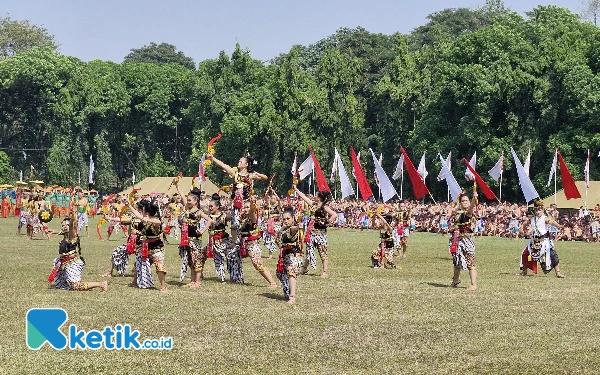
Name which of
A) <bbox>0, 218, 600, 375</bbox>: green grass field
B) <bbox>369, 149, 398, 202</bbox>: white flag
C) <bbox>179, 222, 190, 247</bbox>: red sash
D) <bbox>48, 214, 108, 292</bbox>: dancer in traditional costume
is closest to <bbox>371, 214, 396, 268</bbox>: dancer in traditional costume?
<bbox>0, 218, 600, 375</bbox>: green grass field

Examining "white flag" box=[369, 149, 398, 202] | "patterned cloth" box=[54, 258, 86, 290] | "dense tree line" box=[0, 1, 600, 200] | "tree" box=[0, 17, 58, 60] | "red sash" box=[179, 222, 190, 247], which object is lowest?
"patterned cloth" box=[54, 258, 86, 290]

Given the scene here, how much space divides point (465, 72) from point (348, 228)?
14.2 m

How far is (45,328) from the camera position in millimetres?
13977

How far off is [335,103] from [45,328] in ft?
199

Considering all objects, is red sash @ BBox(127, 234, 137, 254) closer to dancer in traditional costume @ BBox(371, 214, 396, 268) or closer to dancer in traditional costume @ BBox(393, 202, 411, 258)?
dancer in traditional costume @ BBox(371, 214, 396, 268)

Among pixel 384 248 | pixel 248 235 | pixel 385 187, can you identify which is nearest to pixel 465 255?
pixel 248 235

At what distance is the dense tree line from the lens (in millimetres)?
61062

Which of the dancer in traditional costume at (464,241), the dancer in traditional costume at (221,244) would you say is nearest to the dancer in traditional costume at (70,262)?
the dancer in traditional costume at (221,244)

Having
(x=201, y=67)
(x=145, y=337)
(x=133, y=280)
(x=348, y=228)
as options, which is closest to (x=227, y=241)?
(x=133, y=280)

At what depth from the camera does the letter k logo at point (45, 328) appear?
13.2m

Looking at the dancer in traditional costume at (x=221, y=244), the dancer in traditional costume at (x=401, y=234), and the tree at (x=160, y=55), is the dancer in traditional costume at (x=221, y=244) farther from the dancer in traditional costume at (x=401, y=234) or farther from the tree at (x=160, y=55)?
the tree at (x=160, y=55)

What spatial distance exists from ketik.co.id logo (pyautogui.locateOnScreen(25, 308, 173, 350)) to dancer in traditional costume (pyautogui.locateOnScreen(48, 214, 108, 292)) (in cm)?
376

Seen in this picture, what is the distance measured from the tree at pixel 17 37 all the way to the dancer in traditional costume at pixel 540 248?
314ft

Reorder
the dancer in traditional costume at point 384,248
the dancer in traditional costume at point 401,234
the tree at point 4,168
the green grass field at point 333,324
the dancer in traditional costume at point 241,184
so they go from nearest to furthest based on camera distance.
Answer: the green grass field at point 333,324, the dancer in traditional costume at point 241,184, the dancer in traditional costume at point 384,248, the dancer in traditional costume at point 401,234, the tree at point 4,168
